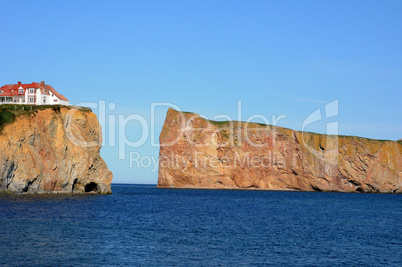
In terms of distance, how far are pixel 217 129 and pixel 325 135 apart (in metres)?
36.8

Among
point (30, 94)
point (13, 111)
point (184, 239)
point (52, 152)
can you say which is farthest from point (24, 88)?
point (184, 239)

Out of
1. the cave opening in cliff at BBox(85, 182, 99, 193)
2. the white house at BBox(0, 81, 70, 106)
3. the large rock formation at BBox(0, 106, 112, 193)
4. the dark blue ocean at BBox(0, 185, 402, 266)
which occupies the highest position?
→ the white house at BBox(0, 81, 70, 106)

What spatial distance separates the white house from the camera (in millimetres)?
94562

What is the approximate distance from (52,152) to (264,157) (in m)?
84.5

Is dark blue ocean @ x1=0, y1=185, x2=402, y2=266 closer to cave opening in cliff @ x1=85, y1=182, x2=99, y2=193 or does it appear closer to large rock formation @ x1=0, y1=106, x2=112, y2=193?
large rock formation @ x1=0, y1=106, x2=112, y2=193

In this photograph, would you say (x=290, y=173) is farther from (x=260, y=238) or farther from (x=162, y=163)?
(x=260, y=238)

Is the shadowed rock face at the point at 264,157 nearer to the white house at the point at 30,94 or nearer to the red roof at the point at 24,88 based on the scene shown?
the red roof at the point at 24,88

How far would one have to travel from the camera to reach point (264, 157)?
149250 millimetres

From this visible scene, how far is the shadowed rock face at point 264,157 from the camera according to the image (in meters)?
148

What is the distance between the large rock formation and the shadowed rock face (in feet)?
194

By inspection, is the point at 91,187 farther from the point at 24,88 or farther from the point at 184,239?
the point at 184,239

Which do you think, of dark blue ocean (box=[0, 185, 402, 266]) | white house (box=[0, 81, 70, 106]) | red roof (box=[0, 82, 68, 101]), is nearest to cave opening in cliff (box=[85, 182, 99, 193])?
white house (box=[0, 81, 70, 106])

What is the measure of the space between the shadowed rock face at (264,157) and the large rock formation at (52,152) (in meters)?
59.0

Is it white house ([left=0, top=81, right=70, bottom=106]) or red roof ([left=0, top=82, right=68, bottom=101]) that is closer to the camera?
white house ([left=0, top=81, right=70, bottom=106])
